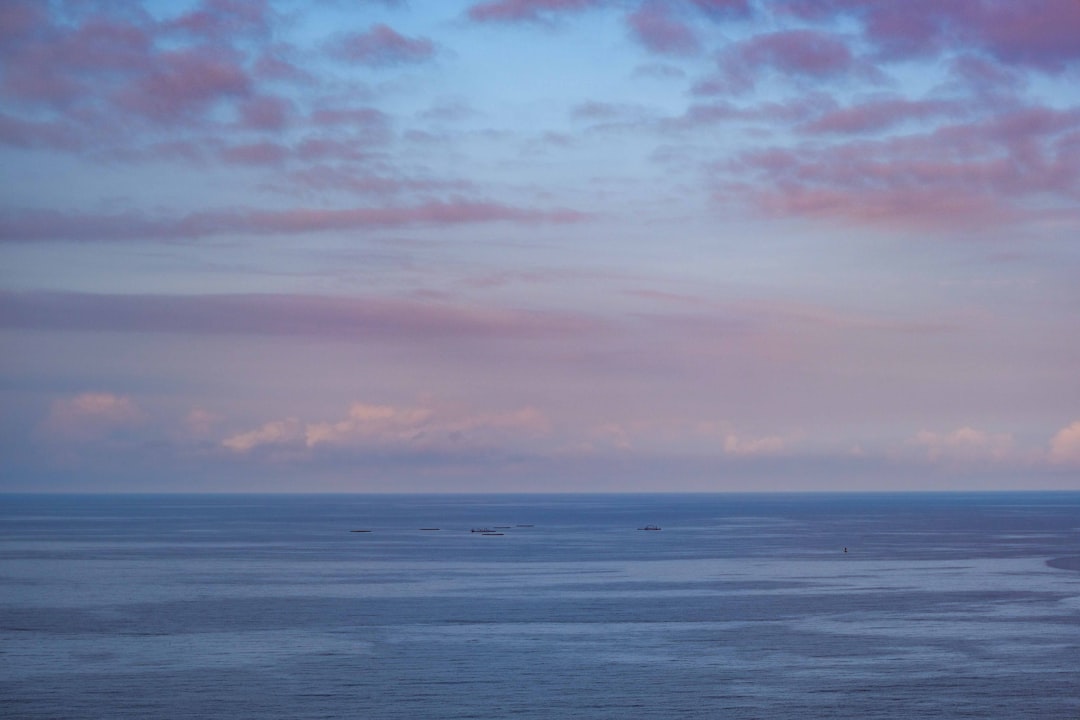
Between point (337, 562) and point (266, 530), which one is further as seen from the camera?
point (266, 530)

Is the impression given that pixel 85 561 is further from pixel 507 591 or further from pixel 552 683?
pixel 552 683

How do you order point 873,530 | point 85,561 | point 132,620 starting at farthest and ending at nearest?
point 873,530 < point 85,561 < point 132,620

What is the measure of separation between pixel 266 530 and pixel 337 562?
8484cm

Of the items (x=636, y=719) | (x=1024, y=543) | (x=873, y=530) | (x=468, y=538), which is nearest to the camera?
(x=636, y=719)

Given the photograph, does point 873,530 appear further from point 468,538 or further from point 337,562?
point 337,562

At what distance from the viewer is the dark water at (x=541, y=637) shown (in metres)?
48.4

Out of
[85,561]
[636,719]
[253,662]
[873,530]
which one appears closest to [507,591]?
[253,662]

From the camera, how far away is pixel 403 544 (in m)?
151

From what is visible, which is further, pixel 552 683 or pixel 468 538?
pixel 468 538

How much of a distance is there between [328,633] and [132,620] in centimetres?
1323

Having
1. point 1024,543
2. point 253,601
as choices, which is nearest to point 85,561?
point 253,601

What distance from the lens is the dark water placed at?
48.4 m

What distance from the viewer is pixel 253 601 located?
81312 millimetres

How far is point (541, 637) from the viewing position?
63969mm
